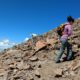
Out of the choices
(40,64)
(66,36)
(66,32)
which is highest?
(66,32)

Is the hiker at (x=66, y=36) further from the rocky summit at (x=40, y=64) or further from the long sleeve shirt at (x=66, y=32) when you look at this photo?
the rocky summit at (x=40, y=64)

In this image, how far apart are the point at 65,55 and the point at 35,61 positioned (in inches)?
79.3

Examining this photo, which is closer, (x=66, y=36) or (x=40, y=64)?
(x=66, y=36)

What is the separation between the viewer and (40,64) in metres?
15.0

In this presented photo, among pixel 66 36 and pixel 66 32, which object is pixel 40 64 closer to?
pixel 66 36

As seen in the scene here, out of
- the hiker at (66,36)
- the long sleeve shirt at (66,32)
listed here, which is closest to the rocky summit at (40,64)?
the hiker at (66,36)

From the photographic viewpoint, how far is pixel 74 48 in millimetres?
16672

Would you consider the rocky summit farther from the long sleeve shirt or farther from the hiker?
the long sleeve shirt

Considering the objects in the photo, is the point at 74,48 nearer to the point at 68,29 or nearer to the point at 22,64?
the point at 68,29

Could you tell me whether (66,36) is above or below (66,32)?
below

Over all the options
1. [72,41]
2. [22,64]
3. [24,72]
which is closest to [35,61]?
[22,64]

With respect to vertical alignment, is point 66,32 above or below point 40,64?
above

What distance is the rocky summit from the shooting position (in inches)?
510

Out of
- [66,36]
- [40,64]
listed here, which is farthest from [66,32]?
[40,64]
